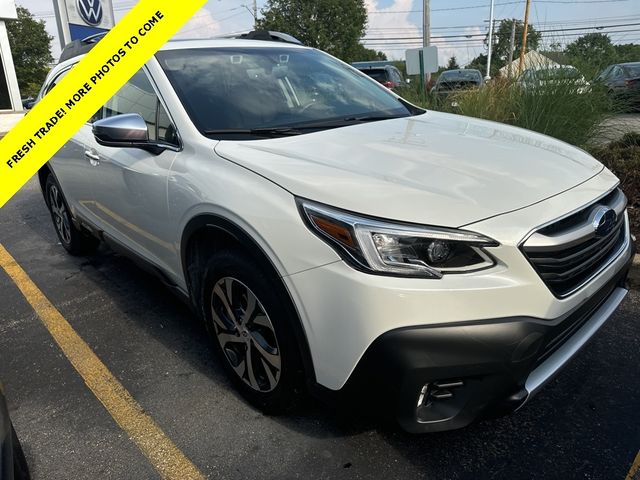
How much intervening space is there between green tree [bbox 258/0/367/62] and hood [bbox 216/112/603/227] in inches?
1706

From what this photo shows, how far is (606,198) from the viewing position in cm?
230

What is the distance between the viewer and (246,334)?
7.91 ft

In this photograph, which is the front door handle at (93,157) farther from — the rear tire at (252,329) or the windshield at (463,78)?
the windshield at (463,78)

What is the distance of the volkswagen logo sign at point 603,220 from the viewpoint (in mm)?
2070

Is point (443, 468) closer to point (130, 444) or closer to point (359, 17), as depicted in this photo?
point (130, 444)

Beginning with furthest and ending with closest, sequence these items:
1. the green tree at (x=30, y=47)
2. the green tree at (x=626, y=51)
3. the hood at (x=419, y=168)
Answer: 1. the green tree at (x=30, y=47)
2. the green tree at (x=626, y=51)
3. the hood at (x=419, y=168)

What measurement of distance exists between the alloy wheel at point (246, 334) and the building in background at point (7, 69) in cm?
2665

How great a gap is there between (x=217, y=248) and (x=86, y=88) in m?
0.91

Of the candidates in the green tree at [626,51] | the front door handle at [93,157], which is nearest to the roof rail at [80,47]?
the front door handle at [93,157]

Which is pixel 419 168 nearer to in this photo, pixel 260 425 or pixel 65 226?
pixel 260 425

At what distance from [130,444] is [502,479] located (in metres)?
1.62

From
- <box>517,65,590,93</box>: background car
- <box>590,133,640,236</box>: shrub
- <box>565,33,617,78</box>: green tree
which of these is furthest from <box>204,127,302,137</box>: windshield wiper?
<box>565,33,617,78</box>: green tree

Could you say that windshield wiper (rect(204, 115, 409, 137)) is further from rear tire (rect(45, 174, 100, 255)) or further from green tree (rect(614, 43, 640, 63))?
green tree (rect(614, 43, 640, 63))

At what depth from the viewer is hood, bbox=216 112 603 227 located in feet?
6.16
